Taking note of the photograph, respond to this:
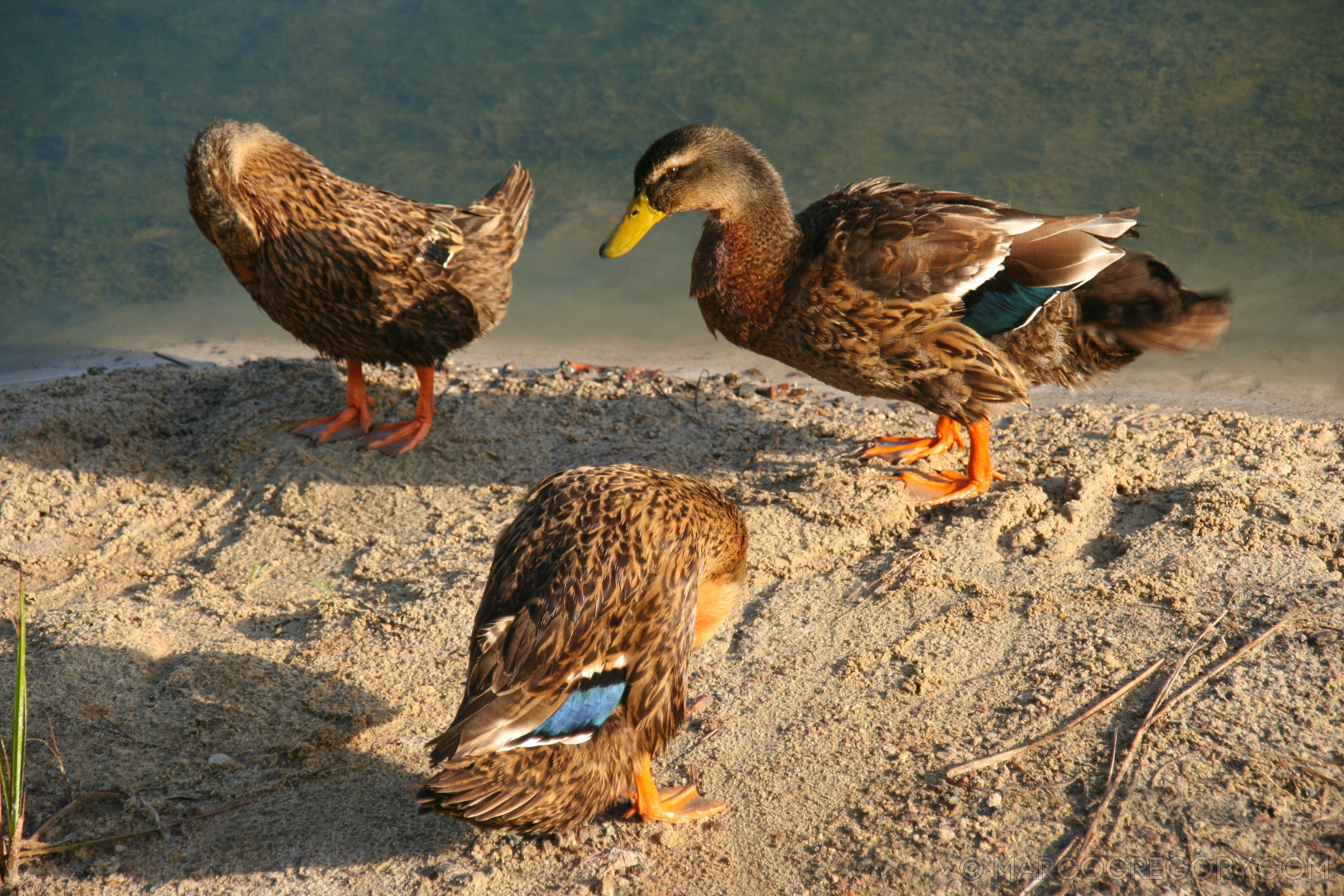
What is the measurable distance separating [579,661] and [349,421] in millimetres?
2854

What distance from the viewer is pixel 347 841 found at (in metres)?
2.64

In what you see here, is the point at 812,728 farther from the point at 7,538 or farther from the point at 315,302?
the point at 7,538

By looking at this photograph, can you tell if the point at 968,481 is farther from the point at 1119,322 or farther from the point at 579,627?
the point at 579,627

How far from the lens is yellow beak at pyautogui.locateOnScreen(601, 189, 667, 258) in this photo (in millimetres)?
4230

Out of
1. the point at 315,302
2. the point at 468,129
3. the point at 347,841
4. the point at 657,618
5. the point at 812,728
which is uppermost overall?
the point at 468,129

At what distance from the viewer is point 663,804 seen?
2.68 meters

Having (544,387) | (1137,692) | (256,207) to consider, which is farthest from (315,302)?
(1137,692)

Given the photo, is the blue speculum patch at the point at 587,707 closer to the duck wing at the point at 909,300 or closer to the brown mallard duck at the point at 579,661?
the brown mallard duck at the point at 579,661

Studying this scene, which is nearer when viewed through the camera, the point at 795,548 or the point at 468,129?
the point at 795,548

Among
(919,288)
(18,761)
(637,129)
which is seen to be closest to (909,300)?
(919,288)

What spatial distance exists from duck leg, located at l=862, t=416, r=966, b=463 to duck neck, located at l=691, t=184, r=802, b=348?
82 centimetres

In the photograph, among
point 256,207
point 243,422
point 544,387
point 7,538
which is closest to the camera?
point 7,538

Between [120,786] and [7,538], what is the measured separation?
189 cm

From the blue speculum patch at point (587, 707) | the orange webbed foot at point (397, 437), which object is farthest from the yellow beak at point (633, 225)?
the blue speculum patch at point (587, 707)
